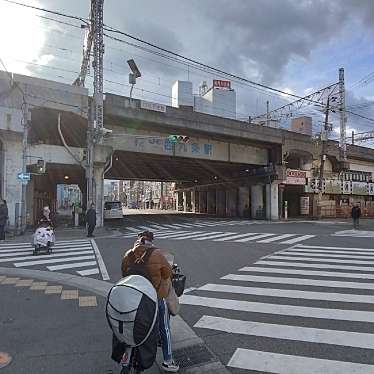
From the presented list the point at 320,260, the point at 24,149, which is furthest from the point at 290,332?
the point at 24,149

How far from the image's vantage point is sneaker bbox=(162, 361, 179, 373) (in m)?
4.21

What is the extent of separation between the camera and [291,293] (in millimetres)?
8016

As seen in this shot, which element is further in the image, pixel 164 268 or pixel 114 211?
pixel 114 211

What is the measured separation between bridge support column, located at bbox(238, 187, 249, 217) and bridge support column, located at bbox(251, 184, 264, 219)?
3422 millimetres

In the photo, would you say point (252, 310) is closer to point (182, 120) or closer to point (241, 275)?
point (241, 275)

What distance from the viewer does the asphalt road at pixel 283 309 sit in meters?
4.69

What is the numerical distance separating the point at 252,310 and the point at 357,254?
8636 mm

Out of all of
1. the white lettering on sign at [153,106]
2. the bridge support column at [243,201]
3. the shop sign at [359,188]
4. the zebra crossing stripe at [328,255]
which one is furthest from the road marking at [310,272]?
the shop sign at [359,188]

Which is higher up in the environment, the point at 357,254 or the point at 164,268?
the point at 164,268

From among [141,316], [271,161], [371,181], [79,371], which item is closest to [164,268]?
[141,316]

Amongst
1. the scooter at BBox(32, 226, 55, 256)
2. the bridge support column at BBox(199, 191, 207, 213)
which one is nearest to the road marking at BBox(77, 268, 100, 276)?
the scooter at BBox(32, 226, 55, 256)

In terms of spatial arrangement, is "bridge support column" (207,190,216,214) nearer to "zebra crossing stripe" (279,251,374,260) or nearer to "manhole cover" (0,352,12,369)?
"zebra crossing stripe" (279,251,374,260)

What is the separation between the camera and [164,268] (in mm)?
4043

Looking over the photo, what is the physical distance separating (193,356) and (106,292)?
376 cm
